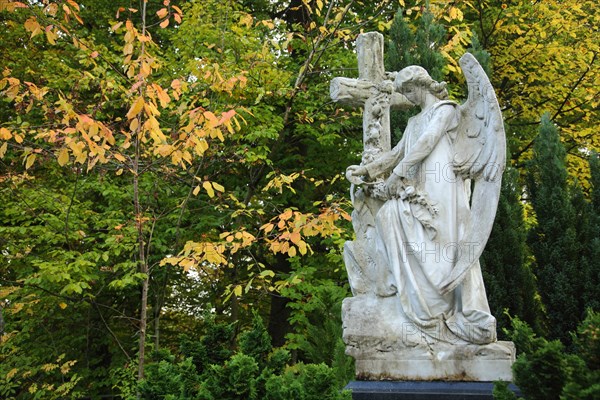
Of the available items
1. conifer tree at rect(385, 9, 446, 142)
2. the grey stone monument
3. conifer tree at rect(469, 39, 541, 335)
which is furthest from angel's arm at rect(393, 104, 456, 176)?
conifer tree at rect(385, 9, 446, 142)

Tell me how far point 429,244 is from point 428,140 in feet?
2.75

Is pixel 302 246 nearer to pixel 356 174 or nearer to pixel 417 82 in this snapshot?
pixel 356 174

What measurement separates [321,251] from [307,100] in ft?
8.95

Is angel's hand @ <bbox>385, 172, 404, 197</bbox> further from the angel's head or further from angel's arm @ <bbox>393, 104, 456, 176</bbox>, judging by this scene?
the angel's head

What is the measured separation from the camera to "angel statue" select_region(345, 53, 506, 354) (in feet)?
17.7

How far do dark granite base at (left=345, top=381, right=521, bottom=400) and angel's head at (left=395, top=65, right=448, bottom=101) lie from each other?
7.98 feet

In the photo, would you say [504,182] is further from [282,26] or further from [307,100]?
[282,26]

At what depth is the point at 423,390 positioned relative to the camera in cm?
505

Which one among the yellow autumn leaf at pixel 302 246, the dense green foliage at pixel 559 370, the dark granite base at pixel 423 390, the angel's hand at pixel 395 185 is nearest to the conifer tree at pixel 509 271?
the yellow autumn leaf at pixel 302 246

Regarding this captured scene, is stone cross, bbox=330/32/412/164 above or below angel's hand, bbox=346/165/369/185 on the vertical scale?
above

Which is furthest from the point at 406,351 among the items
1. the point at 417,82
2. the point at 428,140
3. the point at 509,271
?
the point at 509,271

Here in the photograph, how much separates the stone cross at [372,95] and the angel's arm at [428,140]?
448mm

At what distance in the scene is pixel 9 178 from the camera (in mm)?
8969

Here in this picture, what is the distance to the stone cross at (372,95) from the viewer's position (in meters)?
6.24
